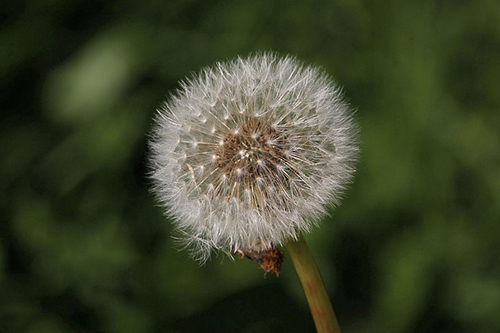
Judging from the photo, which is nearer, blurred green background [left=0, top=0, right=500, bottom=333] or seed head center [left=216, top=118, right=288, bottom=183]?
seed head center [left=216, top=118, right=288, bottom=183]

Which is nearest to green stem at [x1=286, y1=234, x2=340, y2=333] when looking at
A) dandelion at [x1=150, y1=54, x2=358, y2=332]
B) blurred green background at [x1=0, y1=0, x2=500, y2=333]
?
Answer: dandelion at [x1=150, y1=54, x2=358, y2=332]

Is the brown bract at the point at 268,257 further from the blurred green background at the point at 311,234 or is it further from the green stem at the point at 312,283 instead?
the blurred green background at the point at 311,234

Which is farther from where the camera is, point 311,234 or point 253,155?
point 311,234

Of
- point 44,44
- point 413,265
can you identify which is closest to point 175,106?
point 44,44

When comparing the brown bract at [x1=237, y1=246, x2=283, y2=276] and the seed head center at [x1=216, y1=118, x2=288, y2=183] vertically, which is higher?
the seed head center at [x1=216, y1=118, x2=288, y2=183]

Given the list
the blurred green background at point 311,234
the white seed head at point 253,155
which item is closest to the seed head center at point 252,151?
the white seed head at point 253,155

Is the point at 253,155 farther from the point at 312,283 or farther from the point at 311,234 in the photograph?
the point at 311,234

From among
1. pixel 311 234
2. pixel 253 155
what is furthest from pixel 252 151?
pixel 311 234

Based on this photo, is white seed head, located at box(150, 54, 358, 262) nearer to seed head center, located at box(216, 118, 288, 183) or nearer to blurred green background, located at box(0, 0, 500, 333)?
seed head center, located at box(216, 118, 288, 183)
